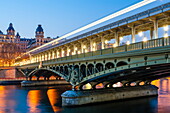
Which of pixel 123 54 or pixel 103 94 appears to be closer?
pixel 123 54

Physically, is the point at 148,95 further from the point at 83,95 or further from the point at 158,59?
the point at 158,59

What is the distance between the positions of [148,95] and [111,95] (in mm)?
9331

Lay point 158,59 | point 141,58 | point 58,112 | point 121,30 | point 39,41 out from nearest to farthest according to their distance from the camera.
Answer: point 158,59, point 141,58, point 121,30, point 58,112, point 39,41

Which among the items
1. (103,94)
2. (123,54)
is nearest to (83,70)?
(103,94)

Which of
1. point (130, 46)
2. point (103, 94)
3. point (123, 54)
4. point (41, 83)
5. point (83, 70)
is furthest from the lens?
point (41, 83)

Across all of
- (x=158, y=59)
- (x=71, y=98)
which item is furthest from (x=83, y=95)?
(x=158, y=59)

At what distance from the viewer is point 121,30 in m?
27.0

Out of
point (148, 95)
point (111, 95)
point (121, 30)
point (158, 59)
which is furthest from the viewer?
point (148, 95)

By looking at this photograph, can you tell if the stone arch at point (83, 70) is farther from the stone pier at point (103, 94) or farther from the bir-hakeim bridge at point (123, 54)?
the stone pier at point (103, 94)

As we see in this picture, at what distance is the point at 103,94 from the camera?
3591 centimetres

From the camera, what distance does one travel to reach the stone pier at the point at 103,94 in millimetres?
33188

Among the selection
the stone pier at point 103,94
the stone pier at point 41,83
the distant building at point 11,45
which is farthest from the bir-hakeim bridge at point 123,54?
the distant building at point 11,45

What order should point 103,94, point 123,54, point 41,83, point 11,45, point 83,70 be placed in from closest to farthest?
point 123,54 → point 83,70 → point 103,94 → point 41,83 → point 11,45

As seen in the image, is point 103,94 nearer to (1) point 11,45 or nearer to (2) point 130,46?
(2) point 130,46
